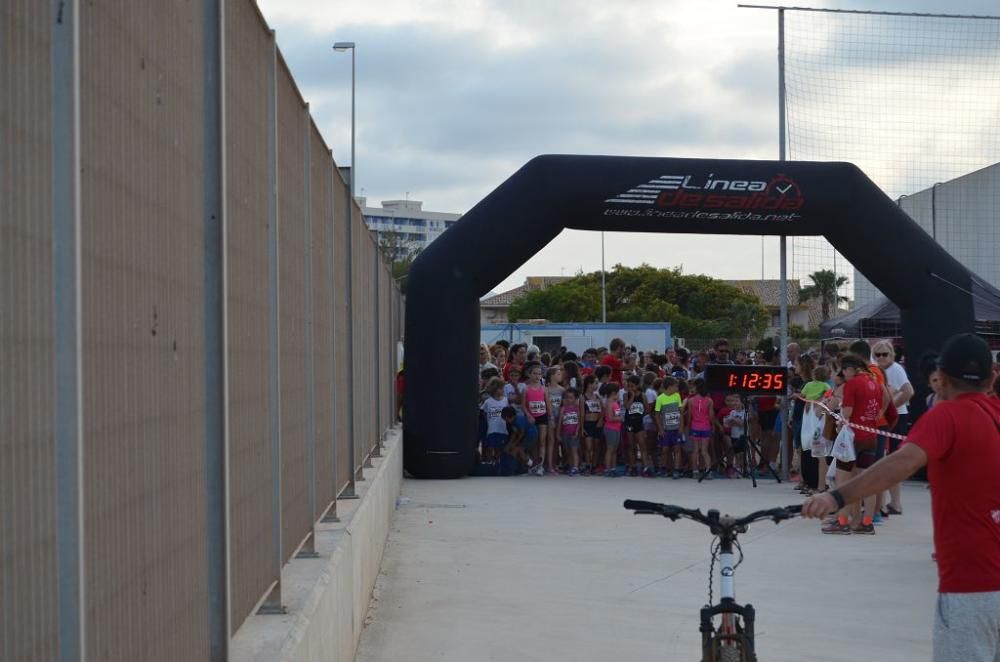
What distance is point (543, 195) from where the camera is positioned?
16.7 metres

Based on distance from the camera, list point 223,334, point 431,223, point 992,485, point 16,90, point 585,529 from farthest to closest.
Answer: point 431,223 → point 585,529 → point 992,485 → point 223,334 → point 16,90

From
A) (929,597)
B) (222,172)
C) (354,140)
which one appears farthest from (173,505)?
(354,140)

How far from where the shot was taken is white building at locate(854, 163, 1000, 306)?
816 inches

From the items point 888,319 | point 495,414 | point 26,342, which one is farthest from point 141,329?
point 888,319

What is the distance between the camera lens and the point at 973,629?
4.09m

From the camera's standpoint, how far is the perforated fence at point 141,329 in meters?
1.95

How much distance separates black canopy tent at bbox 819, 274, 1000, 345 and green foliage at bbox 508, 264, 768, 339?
54596mm

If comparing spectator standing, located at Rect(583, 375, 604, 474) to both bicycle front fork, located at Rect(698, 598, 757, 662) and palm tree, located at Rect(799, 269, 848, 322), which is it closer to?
palm tree, located at Rect(799, 269, 848, 322)

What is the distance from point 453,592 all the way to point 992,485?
18.1 feet

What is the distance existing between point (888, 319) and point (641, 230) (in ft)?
23.4

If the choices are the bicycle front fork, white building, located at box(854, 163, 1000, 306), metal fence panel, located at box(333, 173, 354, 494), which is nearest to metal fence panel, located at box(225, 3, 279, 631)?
the bicycle front fork

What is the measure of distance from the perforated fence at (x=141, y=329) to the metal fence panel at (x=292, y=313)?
0.03m

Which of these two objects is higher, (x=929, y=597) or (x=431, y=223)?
(x=431, y=223)

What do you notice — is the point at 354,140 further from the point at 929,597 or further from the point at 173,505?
the point at 173,505
